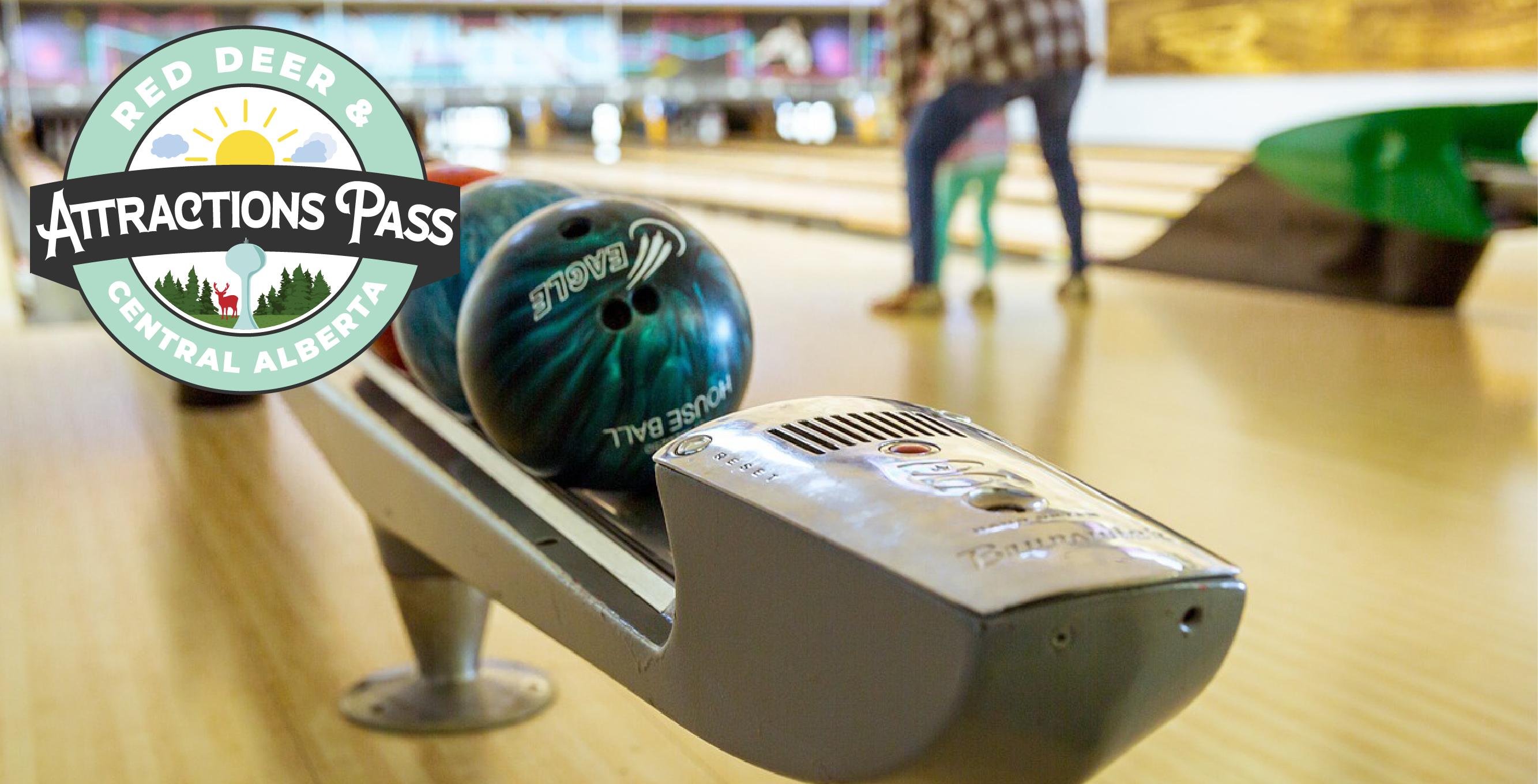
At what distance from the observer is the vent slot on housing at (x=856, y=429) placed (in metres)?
0.70

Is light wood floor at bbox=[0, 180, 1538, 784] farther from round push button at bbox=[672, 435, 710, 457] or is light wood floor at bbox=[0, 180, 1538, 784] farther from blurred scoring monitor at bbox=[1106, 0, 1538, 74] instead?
blurred scoring monitor at bbox=[1106, 0, 1538, 74]

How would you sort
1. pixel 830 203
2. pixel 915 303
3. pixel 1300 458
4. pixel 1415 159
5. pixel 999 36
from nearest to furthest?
pixel 1300 458
pixel 999 36
pixel 1415 159
pixel 915 303
pixel 830 203

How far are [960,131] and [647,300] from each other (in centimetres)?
245

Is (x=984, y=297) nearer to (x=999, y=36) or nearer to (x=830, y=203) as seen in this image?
(x=999, y=36)

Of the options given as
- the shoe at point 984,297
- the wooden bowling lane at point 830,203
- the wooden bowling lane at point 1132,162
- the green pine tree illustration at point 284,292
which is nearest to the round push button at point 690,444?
the green pine tree illustration at point 284,292

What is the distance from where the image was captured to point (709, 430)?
728mm

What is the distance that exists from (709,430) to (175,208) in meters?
0.33

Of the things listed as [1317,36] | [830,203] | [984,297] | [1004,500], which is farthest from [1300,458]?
[1317,36]

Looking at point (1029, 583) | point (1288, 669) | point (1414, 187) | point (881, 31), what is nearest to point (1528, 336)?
point (1414, 187)

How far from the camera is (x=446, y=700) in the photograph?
3.91 ft

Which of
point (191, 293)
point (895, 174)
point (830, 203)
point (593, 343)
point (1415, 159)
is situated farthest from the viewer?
point (895, 174)

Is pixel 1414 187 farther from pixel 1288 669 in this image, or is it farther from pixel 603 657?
pixel 603 657

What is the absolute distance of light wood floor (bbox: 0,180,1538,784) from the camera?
43.9 inches

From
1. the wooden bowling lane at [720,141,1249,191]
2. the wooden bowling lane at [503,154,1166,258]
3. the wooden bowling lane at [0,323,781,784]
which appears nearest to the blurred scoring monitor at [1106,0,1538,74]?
the wooden bowling lane at [720,141,1249,191]
